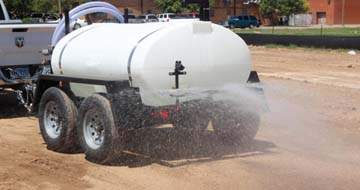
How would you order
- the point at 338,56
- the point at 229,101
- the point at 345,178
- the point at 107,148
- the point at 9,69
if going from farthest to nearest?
the point at 338,56
the point at 9,69
the point at 229,101
the point at 107,148
the point at 345,178

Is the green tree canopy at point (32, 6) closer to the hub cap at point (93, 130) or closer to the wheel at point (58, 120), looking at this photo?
the wheel at point (58, 120)

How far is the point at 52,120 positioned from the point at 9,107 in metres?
4.32

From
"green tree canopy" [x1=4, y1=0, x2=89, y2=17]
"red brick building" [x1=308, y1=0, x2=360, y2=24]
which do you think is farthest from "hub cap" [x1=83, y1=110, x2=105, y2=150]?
"red brick building" [x1=308, y1=0, x2=360, y2=24]

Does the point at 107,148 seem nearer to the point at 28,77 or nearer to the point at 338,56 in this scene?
the point at 28,77

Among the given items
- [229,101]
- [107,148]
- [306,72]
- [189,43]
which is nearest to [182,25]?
[189,43]

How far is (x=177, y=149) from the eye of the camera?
8.04m

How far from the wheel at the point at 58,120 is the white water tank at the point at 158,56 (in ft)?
1.19

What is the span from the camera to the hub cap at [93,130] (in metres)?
7.26

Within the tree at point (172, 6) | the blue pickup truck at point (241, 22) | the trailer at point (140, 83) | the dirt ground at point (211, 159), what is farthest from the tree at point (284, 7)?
the trailer at point (140, 83)

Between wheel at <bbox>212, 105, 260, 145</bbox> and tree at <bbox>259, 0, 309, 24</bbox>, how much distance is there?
8558 centimetres

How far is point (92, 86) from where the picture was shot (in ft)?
24.9

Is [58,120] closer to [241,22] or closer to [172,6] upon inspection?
[241,22]

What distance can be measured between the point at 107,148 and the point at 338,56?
764 inches

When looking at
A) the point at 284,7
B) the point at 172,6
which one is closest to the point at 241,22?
the point at 284,7
